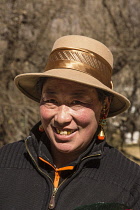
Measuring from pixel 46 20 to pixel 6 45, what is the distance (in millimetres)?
934

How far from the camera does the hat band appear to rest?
1956mm

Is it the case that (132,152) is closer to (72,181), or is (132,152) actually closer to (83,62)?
(72,181)

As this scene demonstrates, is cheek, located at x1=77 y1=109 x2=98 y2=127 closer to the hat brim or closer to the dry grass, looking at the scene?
the hat brim

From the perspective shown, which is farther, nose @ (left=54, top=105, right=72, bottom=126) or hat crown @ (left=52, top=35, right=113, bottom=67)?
hat crown @ (left=52, top=35, right=113, bottom=67)

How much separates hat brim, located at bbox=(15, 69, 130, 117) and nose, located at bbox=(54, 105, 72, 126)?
22 cm

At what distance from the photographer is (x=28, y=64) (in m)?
5.45

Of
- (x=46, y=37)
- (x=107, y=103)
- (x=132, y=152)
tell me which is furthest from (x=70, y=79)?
(x=132, y=152)

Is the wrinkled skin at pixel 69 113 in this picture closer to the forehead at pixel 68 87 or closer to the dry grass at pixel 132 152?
the forehead at pixel 68 87

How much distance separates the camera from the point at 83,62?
6.43 feet

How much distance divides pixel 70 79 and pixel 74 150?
0.52 meters

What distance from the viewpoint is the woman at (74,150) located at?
6.31 ft

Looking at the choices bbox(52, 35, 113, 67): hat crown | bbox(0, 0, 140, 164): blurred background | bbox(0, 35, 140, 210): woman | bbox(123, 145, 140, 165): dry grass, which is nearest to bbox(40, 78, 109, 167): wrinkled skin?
bbox(0, 35, 140, 210): woman

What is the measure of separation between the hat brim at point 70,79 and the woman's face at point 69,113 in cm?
7

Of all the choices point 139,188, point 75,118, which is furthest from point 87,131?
point 139,188
